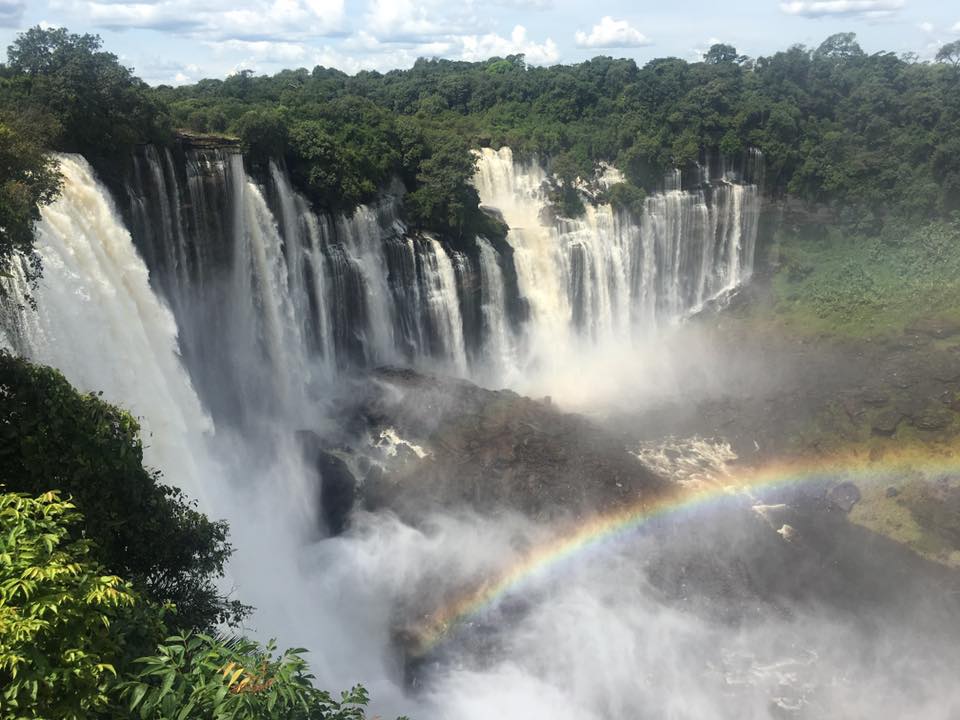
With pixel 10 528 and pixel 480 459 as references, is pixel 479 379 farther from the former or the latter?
pixel 10 528

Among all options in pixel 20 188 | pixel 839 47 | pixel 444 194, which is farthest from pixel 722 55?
pixel 20 188

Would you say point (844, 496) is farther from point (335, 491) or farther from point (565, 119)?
point (565, 119)

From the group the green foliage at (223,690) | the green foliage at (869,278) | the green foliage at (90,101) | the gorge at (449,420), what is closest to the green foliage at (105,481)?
the gorge at (449,420)

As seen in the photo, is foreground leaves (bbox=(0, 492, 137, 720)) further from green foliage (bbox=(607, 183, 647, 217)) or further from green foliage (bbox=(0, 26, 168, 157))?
green foliage (bbox=(607, 183, 647, 217))

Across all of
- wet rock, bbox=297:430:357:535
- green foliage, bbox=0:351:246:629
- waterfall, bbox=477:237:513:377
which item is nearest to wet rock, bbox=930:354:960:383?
waterfall, bbox=477:237:513:377

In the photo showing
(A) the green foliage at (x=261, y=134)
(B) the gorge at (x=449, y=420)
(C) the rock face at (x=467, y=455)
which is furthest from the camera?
(A) the green foliage at (x=261, y=134)

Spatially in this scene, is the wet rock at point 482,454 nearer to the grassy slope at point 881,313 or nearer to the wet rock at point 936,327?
the grassy slope at point 881,313

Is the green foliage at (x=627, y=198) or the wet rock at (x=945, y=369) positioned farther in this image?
the green foliage at (x=627, y=198)
